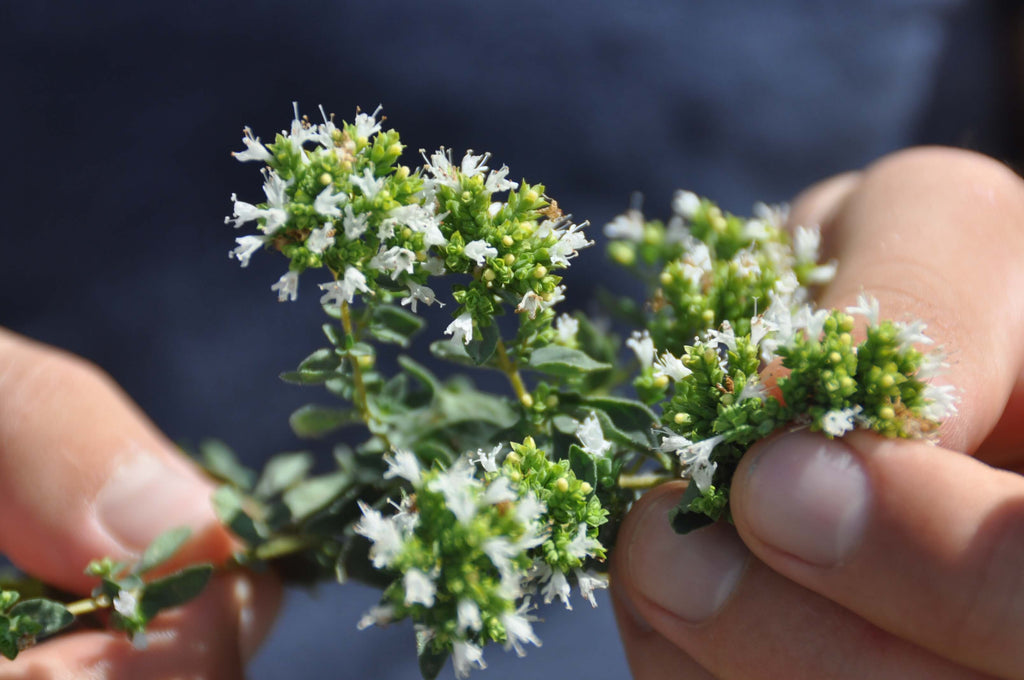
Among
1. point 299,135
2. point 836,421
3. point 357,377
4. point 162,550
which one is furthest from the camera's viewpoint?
point 162,550

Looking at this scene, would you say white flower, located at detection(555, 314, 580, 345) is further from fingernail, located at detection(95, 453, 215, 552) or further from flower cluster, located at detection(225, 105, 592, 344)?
fingernail, located at detection(95, 453, 215, 552)

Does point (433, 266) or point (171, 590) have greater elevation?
point (433, 266)

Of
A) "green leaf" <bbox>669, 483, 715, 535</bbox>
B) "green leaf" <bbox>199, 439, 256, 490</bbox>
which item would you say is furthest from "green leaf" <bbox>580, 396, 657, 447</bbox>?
"green leaf" <bbox>199, 439, 256, 490</bbox>

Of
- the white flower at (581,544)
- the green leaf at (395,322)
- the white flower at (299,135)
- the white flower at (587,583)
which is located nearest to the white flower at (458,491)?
the white flower at (581,544)

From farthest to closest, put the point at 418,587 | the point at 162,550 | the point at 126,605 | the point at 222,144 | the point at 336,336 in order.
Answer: the point at 222,144, the point at 162,550, the point at 126,605, the point at 336,336, the point at 418,587

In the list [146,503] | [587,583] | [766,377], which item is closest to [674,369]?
[766,377]

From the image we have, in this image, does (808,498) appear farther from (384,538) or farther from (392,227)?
(392,227)

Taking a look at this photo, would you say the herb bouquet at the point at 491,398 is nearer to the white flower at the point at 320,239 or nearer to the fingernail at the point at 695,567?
the white flower at the point at 320,239
